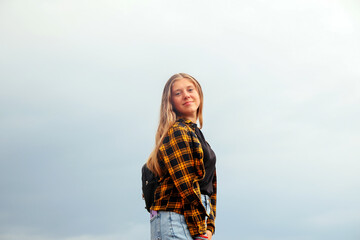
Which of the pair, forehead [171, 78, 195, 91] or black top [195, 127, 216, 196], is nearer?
black top [195, 127, 216, 196]

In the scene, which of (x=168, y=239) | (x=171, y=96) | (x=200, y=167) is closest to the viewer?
(x=168, y=239)

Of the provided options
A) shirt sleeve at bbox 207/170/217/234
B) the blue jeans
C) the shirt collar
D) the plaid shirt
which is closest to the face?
the shirt collar

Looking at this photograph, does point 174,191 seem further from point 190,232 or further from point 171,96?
point 171,96

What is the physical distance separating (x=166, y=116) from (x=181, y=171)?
0.69 meters

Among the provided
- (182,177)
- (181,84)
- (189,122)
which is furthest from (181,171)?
(181,84)

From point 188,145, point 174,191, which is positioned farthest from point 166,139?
point 174,191

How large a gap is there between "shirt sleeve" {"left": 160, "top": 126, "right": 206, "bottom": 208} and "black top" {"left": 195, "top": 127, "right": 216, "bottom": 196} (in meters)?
0.14

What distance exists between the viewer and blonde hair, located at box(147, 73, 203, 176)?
167 inches

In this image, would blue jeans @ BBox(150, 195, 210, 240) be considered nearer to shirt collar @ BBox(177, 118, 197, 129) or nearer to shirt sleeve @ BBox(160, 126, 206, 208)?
shirt sleeve @ BBox(160, 126, 206, 208)

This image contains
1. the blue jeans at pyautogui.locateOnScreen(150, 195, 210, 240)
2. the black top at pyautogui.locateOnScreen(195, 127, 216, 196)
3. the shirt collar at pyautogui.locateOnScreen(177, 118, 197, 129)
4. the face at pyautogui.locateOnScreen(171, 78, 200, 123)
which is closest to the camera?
the blue jeans at pyautogui.locateOnScreen(150, 195, 210, 240)

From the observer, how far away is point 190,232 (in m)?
3.93

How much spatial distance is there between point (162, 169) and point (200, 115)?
3.01 ft

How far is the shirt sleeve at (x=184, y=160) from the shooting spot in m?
3.92

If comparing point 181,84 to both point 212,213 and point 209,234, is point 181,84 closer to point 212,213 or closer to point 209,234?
point 212,213
